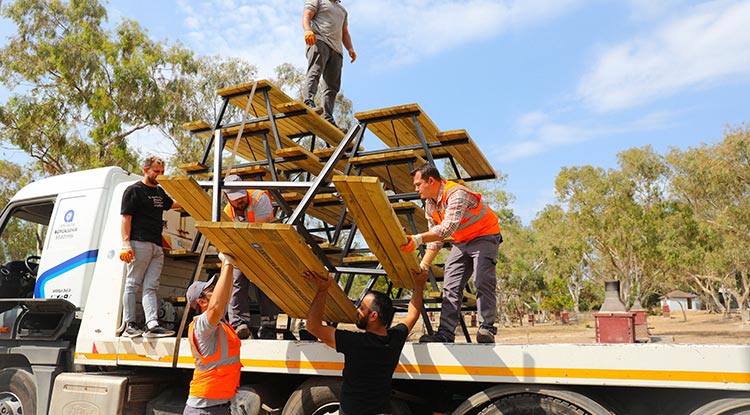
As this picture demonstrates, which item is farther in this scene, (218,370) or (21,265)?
(21,265)

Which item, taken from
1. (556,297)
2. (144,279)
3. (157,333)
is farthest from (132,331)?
(556,297)

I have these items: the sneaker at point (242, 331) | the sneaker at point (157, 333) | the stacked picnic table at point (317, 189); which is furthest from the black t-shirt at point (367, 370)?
the sneaker at point (157, 333)

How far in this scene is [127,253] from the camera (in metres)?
4.84

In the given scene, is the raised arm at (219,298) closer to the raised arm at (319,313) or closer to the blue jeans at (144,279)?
the raised arm at (319,313)

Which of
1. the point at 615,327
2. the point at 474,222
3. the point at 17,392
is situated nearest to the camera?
the point at 474,222

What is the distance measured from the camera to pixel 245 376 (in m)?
4.53

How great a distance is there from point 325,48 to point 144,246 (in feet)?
9.76

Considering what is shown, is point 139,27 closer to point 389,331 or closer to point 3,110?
point 3,110

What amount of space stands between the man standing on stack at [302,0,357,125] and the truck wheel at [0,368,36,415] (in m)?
3.85

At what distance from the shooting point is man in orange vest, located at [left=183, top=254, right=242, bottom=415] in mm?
3350

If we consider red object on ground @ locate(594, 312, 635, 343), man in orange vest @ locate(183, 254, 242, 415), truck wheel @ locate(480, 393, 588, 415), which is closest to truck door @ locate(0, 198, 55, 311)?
man in orange vest @ locate(183, 254, 242, 415)

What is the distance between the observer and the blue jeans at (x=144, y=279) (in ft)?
15.9

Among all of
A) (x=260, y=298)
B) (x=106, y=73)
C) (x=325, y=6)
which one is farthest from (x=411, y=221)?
(x=106, y=73)

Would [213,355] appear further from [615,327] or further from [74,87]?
[74,87]
